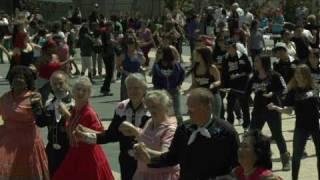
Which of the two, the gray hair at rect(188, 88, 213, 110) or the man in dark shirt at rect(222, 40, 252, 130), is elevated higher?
the gray hair at rect(188, 88, 213, 110)

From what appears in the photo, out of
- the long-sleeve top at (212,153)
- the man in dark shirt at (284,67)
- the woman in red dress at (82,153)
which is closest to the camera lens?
the long-sleeve top at (212,153)

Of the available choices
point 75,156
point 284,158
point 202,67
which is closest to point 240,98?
point 202,67

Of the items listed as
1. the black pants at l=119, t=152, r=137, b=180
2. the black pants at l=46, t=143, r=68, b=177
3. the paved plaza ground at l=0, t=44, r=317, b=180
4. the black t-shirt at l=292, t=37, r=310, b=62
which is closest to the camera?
the black pants at l=119, t=152, r=137, b=180

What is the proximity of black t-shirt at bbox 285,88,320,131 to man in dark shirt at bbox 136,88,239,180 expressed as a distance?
4.37 metres

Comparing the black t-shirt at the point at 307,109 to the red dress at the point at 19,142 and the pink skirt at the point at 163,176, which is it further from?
the pink skirt at the point at 163,176

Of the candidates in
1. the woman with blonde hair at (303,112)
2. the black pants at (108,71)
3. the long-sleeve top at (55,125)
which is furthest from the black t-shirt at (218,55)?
the long-sleeve top at (55,125)

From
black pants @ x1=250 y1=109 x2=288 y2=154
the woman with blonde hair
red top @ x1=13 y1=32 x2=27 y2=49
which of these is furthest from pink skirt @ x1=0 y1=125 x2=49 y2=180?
red top @ x1=13 y1=32 x2=27 y2=49

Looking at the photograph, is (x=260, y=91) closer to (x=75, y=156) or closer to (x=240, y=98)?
(x=240, y=98)

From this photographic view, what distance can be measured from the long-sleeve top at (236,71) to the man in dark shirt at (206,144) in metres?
7.85

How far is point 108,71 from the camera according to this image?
20.7 m

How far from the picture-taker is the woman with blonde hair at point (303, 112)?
992cm

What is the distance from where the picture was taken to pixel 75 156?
769cm

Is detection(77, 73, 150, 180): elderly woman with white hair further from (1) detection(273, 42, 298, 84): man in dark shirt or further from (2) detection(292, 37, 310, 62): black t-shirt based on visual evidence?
(2) detection(292, 37, 310, 62): black t-shirt

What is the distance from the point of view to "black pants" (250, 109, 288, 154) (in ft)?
36.5
